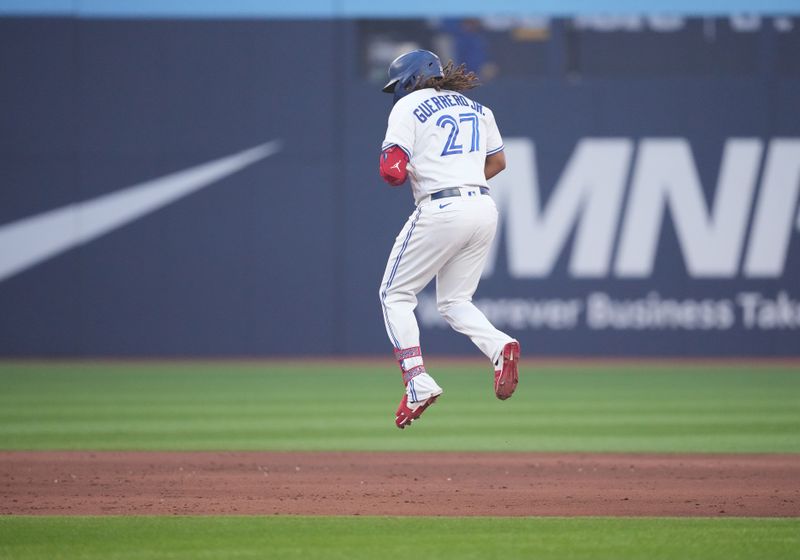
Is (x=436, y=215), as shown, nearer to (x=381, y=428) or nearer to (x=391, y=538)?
(x=391, y=538)

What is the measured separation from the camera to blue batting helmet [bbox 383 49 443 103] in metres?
7.32

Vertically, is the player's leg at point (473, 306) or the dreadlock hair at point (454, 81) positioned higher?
the dreadlock hair at point (454, 81)

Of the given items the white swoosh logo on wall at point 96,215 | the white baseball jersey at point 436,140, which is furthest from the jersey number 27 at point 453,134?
the white swoosh logo on wall at point 96,215

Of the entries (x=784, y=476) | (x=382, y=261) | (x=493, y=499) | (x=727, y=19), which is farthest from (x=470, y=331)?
(x=727, y=19)

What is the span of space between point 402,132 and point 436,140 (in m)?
0.21

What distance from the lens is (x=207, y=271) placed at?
58.0ft

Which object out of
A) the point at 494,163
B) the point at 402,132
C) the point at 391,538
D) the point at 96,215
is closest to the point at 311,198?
the point at 96,215

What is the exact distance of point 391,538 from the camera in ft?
17.8

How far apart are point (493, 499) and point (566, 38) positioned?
1181 cm

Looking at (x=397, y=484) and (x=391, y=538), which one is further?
(x=397, y=484)

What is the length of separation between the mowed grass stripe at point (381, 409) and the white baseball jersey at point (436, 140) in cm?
251

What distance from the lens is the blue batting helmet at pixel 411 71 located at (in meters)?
7.32

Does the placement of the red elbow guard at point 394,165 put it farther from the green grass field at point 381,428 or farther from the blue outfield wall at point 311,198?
the blue outfield wall at point 311,198

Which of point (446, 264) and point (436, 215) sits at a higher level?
point (436, 215)
